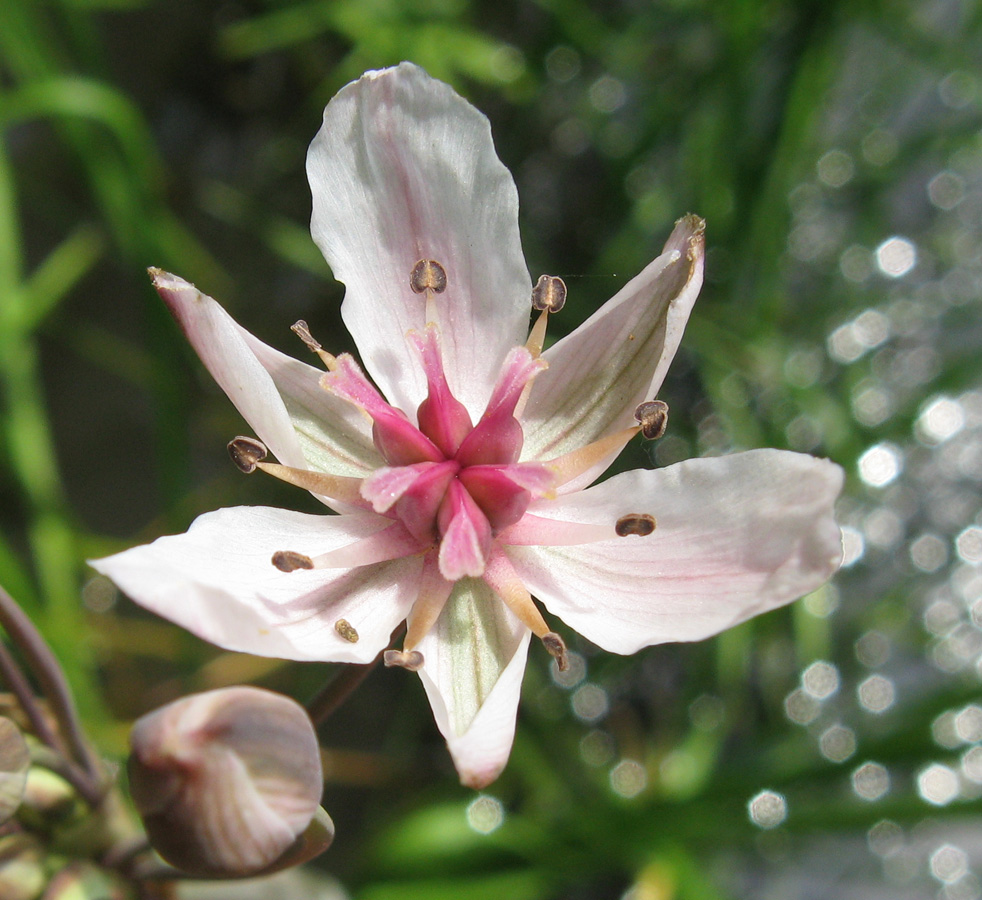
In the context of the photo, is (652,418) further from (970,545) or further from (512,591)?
(970,545)

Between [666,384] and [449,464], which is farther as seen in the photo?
[666,384]

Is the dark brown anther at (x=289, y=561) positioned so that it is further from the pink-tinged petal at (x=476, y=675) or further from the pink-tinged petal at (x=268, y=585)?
the pink-tinged petal at (x=476, y=675)

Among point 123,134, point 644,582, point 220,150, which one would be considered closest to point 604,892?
point 644,582

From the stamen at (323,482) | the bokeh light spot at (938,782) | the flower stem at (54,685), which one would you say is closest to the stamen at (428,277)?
the stamen at (323,482)

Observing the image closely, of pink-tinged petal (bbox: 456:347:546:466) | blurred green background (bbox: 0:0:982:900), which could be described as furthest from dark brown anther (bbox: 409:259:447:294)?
blurred green background (bbox: 0:0:982:900)

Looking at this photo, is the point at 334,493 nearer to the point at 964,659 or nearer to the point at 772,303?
the point at 772,303

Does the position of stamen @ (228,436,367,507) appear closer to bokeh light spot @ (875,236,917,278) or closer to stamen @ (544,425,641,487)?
stamen @ (544,425,641,487)

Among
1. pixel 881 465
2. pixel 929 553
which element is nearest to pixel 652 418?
pixel 881 465
